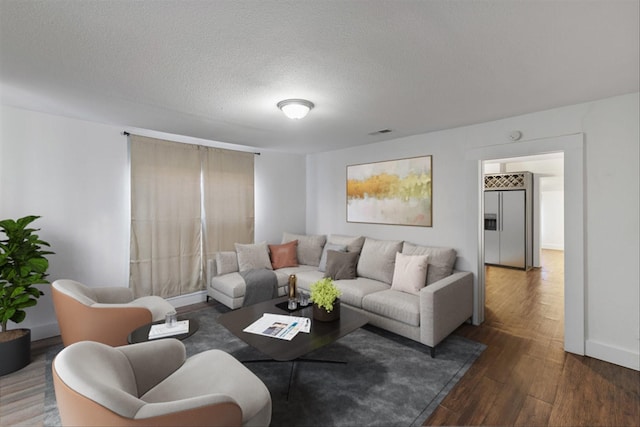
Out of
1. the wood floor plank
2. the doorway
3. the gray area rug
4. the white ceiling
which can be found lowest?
the wood floor plank

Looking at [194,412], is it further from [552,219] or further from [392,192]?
[552,219]

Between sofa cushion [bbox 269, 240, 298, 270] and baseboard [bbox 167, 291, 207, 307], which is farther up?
sofa cushion [bbox 269, 240, 298, 270]

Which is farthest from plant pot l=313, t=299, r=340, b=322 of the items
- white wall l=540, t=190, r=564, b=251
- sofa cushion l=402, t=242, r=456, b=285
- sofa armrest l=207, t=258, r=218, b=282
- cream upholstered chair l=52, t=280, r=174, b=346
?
white wall l=540, t=190, r=564, b=251

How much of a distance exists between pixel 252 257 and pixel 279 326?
6.58ft

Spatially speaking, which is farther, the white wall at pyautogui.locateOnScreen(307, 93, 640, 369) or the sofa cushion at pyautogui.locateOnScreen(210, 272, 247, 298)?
the sofa cushion at pyautogui.locateOnScreen(210, 272, 247, 298)

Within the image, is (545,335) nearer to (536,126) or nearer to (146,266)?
(536,126)

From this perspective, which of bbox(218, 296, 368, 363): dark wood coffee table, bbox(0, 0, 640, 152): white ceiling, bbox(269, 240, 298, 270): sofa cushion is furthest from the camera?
bbox(269, 240, 298, 270): sofa cushion

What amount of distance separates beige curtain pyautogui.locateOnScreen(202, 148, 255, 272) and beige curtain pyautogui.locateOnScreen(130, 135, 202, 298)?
0.15m

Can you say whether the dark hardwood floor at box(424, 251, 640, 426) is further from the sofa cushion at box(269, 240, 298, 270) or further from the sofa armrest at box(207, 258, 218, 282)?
the sofa armrest at box(207, 258, 218, 282)

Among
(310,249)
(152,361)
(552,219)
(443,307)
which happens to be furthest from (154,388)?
(552,219)

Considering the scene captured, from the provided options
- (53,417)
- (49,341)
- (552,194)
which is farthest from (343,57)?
(552,194)

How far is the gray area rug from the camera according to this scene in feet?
6.42

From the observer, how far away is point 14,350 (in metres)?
2.46

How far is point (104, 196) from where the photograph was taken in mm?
3496
